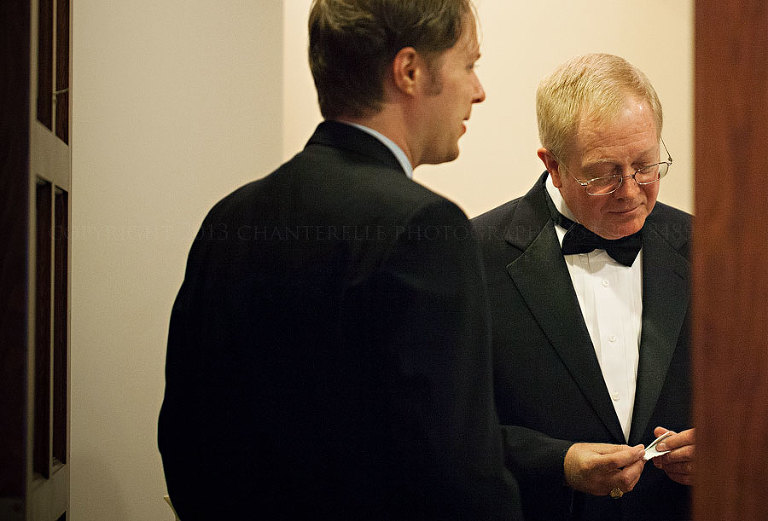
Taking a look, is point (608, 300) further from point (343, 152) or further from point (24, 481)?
point (24, 481)

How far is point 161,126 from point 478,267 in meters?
1.23

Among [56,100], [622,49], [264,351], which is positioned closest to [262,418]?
[264,351]

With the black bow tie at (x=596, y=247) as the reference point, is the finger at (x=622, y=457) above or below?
below

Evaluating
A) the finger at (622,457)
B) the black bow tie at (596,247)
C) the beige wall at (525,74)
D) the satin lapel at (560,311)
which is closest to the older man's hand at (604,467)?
the finger at (622,457)

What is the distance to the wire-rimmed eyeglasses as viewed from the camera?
1.49 metres

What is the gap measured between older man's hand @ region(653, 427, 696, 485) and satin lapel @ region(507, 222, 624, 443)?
0.32 feet

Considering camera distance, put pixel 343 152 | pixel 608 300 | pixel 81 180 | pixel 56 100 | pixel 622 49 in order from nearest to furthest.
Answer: pixel 343 152 → pixel 56 100 → pixel 608 300 → pixel 81 180 → pixel 622 49

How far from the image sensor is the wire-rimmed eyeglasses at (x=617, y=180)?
1.49 m

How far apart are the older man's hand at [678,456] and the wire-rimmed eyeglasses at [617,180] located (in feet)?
1.44

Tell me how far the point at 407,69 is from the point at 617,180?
649 millimetres

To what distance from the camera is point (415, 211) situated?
85 centimetres

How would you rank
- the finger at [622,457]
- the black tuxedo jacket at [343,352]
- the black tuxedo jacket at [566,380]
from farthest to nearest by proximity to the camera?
the black tuxedo jacket at [566,380] → the finger at [622,457] → the black tuxedo jacket at [343,352]

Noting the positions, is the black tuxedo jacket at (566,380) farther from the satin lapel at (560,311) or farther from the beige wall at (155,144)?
the beige wall at (155,144)

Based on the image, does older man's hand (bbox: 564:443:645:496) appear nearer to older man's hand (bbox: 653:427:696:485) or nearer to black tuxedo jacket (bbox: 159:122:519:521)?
older man's hand (bbox: 653:427:696:485)
